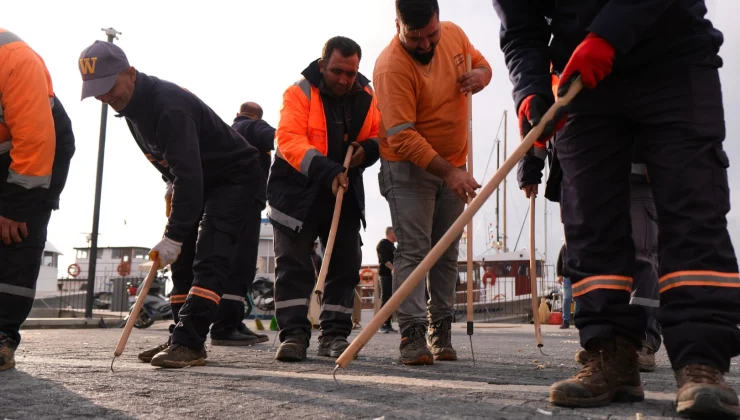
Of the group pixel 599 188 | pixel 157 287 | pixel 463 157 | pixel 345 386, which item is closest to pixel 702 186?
pixel 599 188

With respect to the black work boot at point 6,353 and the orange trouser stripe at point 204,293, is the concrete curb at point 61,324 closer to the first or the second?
the black work boot at point 6,353

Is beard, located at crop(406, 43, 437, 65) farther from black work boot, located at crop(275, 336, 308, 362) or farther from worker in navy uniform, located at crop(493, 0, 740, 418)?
black work boot, located at crop(275, 336, 308, 362)

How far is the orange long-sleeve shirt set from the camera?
4.31m

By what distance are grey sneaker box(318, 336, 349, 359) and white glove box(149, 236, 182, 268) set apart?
1.26 meters

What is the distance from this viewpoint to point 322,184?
470cm

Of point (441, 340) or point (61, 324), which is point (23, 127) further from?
point (61, 324)

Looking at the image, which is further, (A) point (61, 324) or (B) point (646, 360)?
(A) point (61, 324)

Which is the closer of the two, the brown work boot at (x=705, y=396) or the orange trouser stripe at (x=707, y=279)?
the brown work boot at (x=705, y=396)

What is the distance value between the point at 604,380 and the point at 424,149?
6.61 feet

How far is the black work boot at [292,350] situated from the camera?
426 centimetres

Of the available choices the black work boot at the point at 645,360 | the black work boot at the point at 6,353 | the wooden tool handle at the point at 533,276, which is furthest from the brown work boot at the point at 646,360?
the black work boot at the point at 6,353

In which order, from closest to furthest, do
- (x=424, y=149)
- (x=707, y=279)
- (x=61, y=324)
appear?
(x=707, y=279)
(x=424, y=149)
(x=61, y=324)

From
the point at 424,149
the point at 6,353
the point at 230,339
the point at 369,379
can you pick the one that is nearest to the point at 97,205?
the point at 230,339

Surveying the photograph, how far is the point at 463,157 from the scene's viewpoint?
4.82m
